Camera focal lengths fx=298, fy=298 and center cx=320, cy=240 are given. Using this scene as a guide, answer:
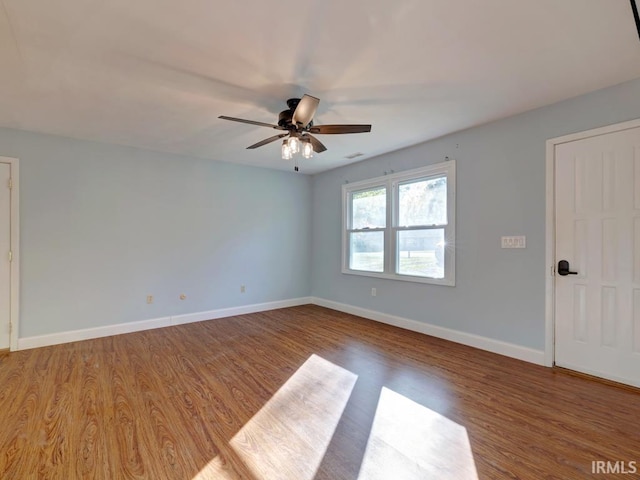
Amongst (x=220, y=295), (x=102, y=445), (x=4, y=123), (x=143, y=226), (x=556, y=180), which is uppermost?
(x=4, y=123)

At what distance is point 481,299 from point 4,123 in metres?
5.71

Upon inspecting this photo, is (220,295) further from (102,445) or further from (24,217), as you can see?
(102,445)

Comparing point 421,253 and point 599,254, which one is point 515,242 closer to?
point 599,254

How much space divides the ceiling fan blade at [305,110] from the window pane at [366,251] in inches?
105

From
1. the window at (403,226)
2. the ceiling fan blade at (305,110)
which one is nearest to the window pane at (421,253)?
the window at (403,226)

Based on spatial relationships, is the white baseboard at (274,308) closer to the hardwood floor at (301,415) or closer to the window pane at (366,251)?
the hardwood floor at (301,415)

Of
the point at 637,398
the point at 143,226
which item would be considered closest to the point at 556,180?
the point at 637,398

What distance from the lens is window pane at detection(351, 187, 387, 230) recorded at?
472 centimetres

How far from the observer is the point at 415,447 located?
5.94 feet

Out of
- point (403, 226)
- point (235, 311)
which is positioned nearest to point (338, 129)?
point (403, 226)

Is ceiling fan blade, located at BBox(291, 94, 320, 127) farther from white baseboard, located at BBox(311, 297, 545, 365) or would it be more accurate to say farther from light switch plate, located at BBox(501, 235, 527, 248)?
white baseboard, located at BBox(311, 297, 545, 365)

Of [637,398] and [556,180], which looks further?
[556,180]

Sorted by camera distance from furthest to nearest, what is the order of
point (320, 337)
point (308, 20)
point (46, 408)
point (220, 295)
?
1. point (220, 295)
2. point (320, 337)
3. point (46, 408)
4. point (308, 20)

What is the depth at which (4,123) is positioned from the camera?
10.8ft
